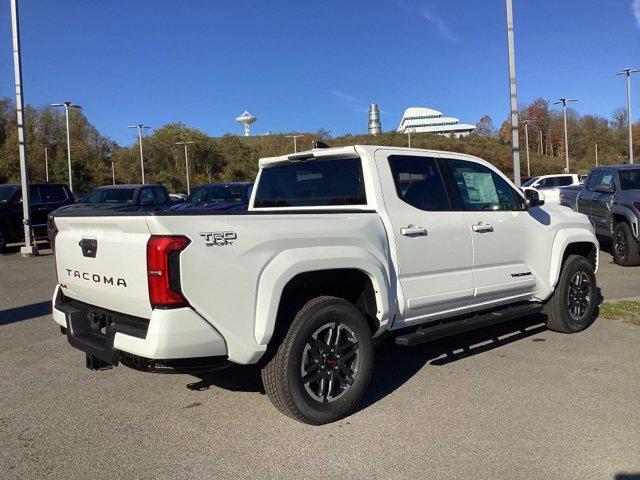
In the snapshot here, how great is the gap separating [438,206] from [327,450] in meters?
2.30

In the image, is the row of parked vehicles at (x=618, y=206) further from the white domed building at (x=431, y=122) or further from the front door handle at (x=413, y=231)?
the white domed building at (x=431, y=122)

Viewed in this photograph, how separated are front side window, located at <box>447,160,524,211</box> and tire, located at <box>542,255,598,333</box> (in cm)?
101

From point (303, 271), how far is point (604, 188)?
893 centimetres

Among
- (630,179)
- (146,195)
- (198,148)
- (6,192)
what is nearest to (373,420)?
(630,179)

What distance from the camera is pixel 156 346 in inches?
128

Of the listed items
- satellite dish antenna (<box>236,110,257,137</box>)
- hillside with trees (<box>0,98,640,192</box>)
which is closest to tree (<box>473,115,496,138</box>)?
hillside with trees (<box>0,98,640,192</box>)

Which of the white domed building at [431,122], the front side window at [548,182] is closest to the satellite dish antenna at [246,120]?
the white domed building at [431,122]

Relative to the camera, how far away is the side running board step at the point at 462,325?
4.34m

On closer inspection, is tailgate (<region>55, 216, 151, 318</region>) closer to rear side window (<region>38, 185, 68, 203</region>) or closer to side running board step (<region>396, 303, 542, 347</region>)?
side running board step (<region>396, 303, 542, 347</region>)

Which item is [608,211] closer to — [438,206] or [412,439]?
[438,206]

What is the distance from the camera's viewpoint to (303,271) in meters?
3.69

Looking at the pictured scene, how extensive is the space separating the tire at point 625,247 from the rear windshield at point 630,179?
2.44 feet

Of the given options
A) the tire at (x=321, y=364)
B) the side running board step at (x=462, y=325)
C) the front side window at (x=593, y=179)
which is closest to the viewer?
the tire at (x=321, y=364)

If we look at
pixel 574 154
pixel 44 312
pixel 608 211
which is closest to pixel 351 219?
pixel 44 312
